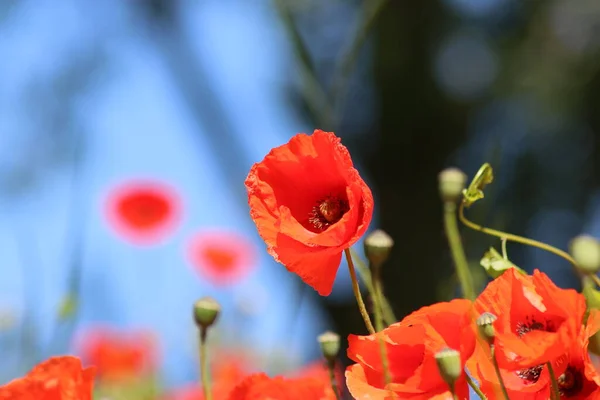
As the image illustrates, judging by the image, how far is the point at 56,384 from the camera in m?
0.55

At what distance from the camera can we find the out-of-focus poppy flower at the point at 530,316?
461 millimetres

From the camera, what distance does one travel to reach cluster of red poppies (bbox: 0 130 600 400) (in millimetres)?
480

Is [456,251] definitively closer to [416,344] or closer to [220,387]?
[416,344]

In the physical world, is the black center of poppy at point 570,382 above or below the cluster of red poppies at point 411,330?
below

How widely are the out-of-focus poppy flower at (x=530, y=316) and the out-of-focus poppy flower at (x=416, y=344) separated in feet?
0.05

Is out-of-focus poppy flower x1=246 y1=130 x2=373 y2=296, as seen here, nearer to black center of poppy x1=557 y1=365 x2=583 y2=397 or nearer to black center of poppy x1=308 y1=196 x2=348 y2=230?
black center of poppy x1=308 y1=196 x2=348 y2=230

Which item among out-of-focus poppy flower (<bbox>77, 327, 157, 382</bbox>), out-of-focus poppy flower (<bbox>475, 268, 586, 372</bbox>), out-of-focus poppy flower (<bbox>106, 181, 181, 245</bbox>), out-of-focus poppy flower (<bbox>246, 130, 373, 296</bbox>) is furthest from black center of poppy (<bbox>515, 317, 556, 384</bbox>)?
out-of-focus poppy flower (<bbox>106, 181, 181, 245</bbox>)

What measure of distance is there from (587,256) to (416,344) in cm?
12

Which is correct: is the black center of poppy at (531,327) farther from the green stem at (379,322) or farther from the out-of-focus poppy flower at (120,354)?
the out-of-focus poppy flower at (120,354)

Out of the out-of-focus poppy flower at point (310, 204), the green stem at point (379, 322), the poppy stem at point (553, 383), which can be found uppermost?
the out-of-focus poppy flower at point (310, 204)

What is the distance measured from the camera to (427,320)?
1.65 feet

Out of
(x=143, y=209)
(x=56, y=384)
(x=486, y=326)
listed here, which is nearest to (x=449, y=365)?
(x=486, y=326)

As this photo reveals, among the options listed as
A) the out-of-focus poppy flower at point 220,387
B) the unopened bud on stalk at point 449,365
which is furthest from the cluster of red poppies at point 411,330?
the out-of-focus poppy flower at point 220,387

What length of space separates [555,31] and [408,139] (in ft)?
3.70
